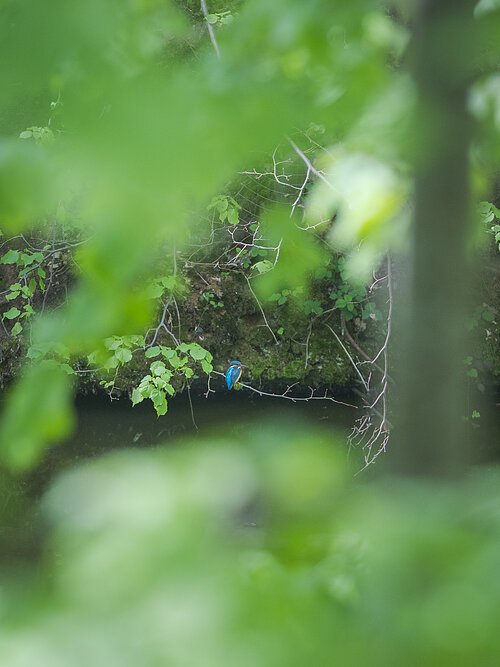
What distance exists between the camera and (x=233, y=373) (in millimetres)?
3420

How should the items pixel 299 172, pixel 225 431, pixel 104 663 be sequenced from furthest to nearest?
1. pixel 299 172
2. pixel 225 431
3. pixel 104 663

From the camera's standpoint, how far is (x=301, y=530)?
317 mm

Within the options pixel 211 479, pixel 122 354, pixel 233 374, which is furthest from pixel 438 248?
pixel 233 374

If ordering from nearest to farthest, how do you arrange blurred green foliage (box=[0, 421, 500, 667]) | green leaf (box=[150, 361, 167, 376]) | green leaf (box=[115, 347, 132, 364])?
blurred green foliage (box=[0, 421, 500, 667]) → green leaf (box=[115, 347, 132, 364]) → green leaf (box=[150, 361, 167, 376])

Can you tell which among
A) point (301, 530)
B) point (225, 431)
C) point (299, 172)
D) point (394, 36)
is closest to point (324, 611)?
point (301, 530)

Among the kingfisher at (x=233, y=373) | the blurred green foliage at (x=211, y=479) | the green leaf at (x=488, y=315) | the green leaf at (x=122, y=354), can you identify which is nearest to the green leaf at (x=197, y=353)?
the green leaf at (x=122, y=354)

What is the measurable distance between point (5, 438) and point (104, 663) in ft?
0.43

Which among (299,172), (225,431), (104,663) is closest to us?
(104,663)

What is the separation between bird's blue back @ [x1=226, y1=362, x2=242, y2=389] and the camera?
3406 mm

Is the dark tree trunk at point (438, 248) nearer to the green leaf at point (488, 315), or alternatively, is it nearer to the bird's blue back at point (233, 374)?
the bird's blue back at point (233, 374)

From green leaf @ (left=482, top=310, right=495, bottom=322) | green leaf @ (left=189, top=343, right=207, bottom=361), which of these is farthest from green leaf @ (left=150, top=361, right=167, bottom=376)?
green leaf @ (left=482, top=310, right=495, bottom=322)

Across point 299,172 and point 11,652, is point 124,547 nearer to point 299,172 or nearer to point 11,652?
point 11,652

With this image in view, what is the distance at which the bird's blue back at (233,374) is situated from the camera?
3406 mm

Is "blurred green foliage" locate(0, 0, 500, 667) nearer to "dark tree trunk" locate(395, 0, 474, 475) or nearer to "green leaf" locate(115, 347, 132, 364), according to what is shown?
"dark tree trunk" locate(395, 0, 474, 475)
